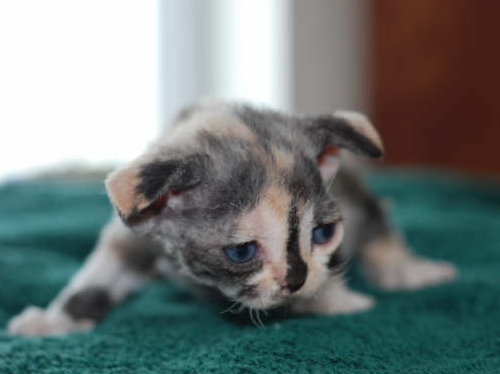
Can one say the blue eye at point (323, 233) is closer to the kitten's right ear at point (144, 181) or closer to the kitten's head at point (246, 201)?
the kitten's head at point (246, 201)

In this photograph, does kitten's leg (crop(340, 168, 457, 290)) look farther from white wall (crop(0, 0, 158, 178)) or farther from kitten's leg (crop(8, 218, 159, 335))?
white wall (crop(0, 0, 158, 178))

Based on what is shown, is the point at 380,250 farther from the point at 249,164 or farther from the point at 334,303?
the point at 249,164

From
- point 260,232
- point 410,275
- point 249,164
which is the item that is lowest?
point 410,275

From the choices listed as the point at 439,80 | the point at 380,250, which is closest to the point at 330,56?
the point at 439,80

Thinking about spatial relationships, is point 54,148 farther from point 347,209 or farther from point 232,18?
point 347,209

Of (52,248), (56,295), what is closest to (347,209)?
(56,295)

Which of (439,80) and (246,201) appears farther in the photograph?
(439,80)
